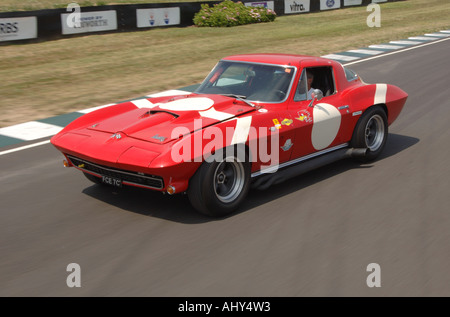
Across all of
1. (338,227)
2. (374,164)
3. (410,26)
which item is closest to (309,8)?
(410,26)

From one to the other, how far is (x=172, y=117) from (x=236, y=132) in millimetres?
703

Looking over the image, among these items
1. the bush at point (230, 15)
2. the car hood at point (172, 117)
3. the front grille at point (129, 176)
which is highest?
the bush at point (230, 15)

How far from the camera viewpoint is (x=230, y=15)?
22.9 metres

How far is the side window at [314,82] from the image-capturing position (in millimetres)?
6219

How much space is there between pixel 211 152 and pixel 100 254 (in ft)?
4.22

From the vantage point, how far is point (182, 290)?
13.1 feet

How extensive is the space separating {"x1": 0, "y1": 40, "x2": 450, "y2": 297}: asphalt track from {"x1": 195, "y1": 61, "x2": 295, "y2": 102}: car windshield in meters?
1.01

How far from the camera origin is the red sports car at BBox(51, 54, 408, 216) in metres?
5.01

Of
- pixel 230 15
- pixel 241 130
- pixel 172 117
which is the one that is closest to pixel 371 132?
pixel 241 130

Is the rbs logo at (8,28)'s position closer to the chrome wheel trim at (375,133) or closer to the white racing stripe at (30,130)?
the white racing stripe at (30,130)

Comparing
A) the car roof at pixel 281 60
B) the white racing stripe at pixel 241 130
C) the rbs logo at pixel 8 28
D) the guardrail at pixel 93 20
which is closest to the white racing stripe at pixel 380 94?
the car roof at pixel 281 60

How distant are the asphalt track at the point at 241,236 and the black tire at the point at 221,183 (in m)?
0.13

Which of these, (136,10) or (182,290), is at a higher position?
(136,10)
